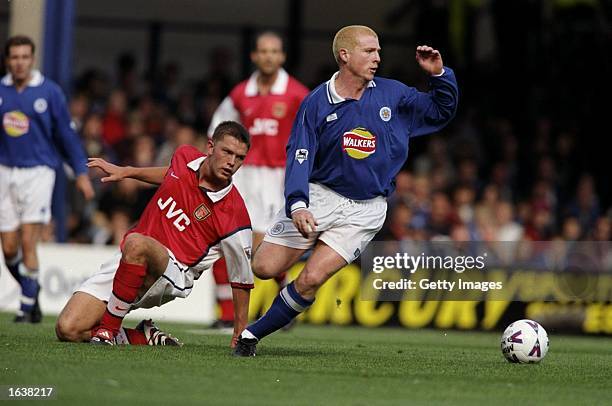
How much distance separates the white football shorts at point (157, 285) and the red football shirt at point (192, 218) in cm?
9

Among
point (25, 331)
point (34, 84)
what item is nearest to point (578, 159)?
point (34, 84)

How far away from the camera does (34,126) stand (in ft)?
37.5

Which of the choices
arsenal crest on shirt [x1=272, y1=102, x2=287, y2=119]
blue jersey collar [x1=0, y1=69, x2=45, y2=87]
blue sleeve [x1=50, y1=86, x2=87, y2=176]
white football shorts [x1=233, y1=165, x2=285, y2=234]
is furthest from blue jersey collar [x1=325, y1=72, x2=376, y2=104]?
blue jersey collar [x1=0, y1=69, x2=45, y2=87]

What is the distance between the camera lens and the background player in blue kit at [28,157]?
450 inches

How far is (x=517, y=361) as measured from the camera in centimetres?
836

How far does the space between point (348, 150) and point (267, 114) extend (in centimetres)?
361

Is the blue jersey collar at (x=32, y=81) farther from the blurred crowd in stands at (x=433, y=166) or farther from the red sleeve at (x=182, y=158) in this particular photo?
the blurred crowd in stands at (x=433, y=166)

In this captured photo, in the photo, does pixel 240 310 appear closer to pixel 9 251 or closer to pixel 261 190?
pixel 261 190

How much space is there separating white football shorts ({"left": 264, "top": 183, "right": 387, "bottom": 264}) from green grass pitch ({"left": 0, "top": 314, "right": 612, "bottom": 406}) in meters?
0.75

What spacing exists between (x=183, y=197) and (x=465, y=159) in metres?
10.0

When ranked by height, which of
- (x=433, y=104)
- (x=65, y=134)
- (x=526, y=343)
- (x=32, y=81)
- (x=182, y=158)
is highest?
(x=32, y=81)

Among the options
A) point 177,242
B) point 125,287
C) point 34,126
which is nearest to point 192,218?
point 177,242

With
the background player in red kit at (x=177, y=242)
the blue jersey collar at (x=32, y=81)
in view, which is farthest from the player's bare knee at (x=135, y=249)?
the blue jersey collar at (x=32, y=81)

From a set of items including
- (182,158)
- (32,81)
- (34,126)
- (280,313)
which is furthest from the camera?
(32,81)
